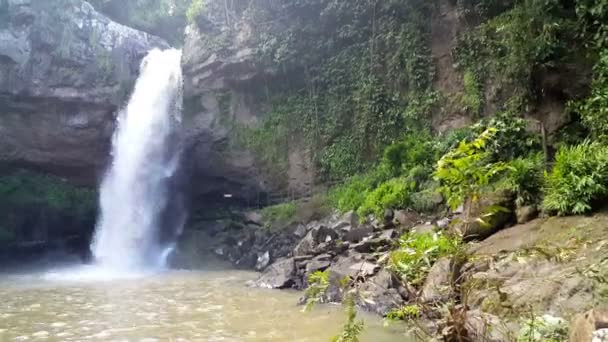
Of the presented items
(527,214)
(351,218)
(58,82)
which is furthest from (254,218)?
(527,214)

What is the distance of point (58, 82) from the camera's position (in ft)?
56.4

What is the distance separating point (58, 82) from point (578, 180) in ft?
53.2

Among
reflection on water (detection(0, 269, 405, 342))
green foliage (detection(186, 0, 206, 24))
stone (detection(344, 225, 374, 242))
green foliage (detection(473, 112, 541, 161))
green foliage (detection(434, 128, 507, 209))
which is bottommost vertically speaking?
reflection on water (detection(0, 269, 405, 342))

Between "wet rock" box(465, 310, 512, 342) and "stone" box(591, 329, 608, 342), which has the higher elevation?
"stone" box(591, 329, 608, 342)

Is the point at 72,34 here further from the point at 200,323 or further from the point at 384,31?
the point at 200,323

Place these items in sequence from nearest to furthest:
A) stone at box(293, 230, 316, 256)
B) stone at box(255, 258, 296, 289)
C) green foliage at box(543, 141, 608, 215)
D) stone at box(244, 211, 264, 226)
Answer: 1. green foliage at box(543, 141, 608, 215)
2. stone at box(255, 258, 296, 289)
3. stone at box(293, 230, 316, 256)
4. stone at box(244, 211, 264, 226)

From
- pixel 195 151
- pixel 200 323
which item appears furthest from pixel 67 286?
pixel 195 151

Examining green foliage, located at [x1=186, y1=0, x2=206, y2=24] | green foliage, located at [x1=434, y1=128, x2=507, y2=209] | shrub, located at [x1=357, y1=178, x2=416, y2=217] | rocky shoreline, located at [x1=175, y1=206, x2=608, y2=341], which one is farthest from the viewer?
green foliage, located at [x1=186, y1=0, x2=206, y2=24]

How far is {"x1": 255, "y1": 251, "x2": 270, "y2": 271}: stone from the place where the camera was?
1375cm

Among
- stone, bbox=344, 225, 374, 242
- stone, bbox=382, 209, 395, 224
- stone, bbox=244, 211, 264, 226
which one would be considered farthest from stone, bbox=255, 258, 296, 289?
stone, bbox=244, 211, 264, 226

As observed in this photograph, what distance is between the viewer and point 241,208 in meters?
18.9

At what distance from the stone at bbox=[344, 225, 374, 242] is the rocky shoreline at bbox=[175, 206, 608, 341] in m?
0.02

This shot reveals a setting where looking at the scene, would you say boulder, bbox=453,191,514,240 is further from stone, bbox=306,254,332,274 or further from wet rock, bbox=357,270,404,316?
stone, bbox=306,254,332,274

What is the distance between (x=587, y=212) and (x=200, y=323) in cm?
541
